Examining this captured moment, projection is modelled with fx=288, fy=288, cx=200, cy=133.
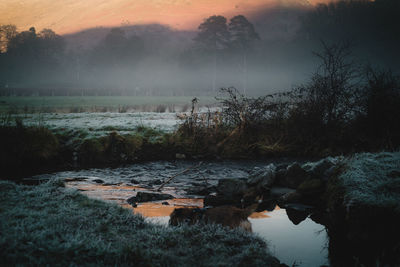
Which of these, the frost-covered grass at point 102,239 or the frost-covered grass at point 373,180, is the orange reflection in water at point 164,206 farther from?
the frost-covered grass at point 373,180

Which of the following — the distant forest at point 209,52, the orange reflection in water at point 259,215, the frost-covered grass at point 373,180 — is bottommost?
the orange reflection in water at point 259,215

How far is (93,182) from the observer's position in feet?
25.8

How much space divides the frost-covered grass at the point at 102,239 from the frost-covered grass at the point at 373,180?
6.18 ft

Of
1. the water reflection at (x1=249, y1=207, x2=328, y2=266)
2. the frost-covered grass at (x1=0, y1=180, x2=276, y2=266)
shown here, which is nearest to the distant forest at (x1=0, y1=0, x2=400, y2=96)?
the water reflection at (x1=249, y1=207, x2=328, y2=266)

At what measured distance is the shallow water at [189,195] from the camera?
4430 mm

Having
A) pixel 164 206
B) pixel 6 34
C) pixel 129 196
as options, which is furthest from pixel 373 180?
pixel 6 34

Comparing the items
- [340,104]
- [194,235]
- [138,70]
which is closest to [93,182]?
[194,235]

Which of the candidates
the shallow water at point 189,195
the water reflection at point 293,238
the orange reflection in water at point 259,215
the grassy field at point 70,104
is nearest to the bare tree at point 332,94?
the shallow water at point 189,195

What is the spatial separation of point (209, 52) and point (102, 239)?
2564 inches

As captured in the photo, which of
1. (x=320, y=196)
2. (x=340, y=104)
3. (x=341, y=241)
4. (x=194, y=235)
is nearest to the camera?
(x=194, y=235)

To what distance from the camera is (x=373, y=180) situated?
498cm

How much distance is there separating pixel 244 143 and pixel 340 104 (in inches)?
154

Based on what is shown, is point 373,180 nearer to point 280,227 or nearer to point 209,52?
point 280,227

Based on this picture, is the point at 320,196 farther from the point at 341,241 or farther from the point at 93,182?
the point at 93,182
